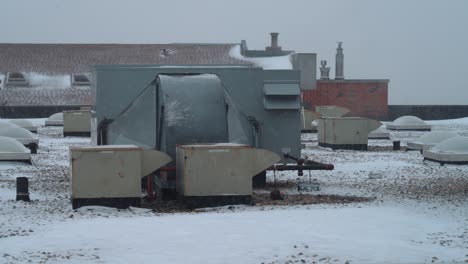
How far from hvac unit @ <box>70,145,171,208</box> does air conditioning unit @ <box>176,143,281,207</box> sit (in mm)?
817

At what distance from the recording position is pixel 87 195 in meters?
12.8

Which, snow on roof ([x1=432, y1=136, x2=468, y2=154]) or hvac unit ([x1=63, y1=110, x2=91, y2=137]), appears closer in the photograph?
snow on roof ([x1=432, y1=136, x2=468, y2=154])

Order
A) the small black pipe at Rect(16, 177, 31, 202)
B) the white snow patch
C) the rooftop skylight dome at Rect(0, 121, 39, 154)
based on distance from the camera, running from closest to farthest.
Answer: the small black pipe at Rect(16, 177, 31, 202), the rooftop skylight dome at Rect(0, 121, 39, 154), the white snow patch

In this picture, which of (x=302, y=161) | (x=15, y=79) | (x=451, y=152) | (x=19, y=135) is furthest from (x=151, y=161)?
(x=15, y=79)

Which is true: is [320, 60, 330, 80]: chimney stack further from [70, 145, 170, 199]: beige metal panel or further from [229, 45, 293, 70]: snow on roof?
[70, 145, 170, 199]: beige metal panel

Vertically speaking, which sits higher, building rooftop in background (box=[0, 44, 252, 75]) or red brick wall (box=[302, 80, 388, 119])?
building rooftop in background (box=[0, 44, 252, 75])

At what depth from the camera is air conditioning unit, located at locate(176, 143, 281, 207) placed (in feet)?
43.7

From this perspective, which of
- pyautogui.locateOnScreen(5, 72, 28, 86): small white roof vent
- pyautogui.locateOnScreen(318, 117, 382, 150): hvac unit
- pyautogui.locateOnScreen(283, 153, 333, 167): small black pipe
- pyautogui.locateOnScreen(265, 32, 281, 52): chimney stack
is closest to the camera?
pyautogui.locateOnScreen(283, 153, 333, 167): small black pipe

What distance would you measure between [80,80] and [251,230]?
4598 cm

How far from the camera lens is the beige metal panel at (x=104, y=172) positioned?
1282 centimetres

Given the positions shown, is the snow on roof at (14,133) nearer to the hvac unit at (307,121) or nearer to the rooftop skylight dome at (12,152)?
the rooftop skylight dome at (12,152)

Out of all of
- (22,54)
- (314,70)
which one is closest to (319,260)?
(314,70)

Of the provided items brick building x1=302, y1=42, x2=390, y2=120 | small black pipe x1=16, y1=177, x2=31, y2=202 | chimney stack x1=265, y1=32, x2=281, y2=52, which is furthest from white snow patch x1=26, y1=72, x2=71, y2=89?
small black pipe x1=16, y1=177, x2=31, y2=202

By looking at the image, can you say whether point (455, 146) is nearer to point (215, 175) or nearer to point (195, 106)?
point (195, 106)
